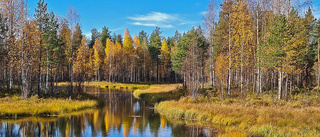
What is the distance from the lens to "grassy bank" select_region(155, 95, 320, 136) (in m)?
16.7

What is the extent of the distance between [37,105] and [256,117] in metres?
21.8

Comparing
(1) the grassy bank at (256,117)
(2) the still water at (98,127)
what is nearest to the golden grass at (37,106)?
(2) the still water at (98,127)

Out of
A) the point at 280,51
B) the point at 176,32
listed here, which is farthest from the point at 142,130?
the point at 176,32

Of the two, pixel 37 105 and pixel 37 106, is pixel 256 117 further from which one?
pixel 37 105

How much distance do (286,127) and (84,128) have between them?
15.2 metres

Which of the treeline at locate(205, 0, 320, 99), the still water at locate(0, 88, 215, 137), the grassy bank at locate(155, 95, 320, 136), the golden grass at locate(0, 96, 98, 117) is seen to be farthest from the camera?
the treeline at locate(205, 0, 320, 99)

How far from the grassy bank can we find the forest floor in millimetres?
9851

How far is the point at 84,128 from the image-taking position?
2142 cm

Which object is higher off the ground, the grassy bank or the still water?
the grassy bank

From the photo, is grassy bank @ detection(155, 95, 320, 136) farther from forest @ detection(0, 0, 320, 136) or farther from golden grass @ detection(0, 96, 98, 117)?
golden grass @ detection(0, 96, 98, 117)

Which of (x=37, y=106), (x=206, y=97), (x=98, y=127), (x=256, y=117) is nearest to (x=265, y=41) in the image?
(x=206, y=97)

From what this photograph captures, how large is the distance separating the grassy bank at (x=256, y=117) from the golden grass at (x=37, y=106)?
33.0 feet

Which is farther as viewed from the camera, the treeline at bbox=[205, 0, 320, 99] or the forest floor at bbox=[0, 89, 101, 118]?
the treeline at bbox=[205, 0, 320, 99]

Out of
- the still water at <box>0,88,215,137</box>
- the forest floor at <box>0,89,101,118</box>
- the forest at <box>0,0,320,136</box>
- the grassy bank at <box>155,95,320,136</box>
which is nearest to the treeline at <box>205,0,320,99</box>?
the forest at <box>0,0,320,136</box>
